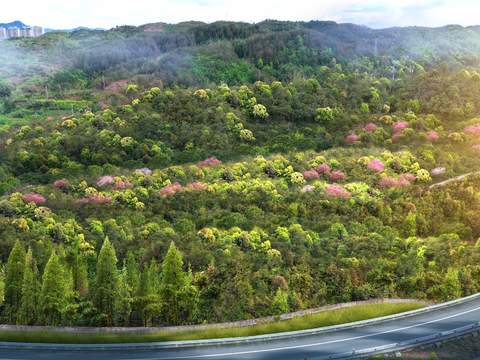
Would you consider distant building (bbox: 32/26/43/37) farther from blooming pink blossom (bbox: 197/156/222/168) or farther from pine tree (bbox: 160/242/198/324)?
pine tree (bbox: 160/242/198/324)

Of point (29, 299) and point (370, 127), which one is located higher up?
point (370, 127)

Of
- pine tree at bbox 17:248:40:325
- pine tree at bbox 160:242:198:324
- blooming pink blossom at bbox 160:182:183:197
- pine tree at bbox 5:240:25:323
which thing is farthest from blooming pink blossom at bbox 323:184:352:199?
pine tree at bbox 5:240:25:323

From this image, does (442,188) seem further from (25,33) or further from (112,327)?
(25,33)

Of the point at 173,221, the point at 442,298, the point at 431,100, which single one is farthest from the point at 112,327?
the point at 431,100

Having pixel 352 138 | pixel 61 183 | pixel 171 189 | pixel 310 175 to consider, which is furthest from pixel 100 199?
pixel 352 138

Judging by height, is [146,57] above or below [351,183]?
above

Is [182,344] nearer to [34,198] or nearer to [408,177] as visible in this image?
[34,198]

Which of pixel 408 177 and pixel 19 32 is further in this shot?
pixel 19 32
